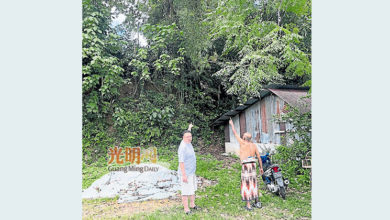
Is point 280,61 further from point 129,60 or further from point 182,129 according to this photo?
point 129,60

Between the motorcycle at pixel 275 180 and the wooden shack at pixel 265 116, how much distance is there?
17.6 inches

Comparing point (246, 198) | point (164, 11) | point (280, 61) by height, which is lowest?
point (246, 198)

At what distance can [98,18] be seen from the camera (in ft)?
12.6

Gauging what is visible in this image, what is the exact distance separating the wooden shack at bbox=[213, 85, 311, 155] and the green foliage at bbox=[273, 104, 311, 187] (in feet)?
0.34

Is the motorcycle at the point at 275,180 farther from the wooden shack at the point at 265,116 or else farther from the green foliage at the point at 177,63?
the green foliage at the point at 177,63

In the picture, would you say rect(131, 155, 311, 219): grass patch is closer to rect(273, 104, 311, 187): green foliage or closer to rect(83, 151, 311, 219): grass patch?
rect(83, 151, 311, 219): grass patch

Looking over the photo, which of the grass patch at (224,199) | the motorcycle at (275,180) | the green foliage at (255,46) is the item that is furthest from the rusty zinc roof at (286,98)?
the motorcycle at (275,180)

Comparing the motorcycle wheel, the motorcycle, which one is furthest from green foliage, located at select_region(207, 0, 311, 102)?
the motorcycle wheel

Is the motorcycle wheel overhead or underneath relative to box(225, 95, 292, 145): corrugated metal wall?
underneath

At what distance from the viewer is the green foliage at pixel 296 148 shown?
3924 mm

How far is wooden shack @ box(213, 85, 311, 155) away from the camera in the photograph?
161 inches
